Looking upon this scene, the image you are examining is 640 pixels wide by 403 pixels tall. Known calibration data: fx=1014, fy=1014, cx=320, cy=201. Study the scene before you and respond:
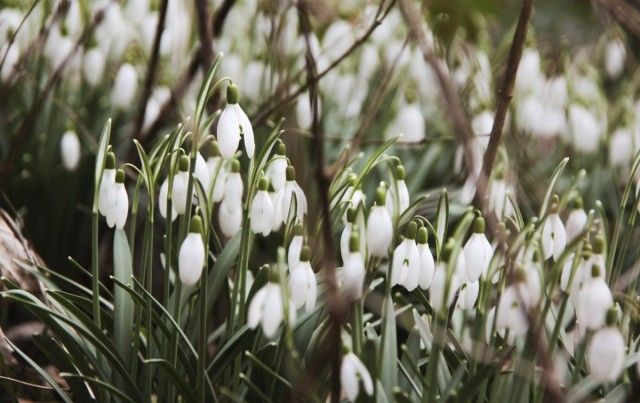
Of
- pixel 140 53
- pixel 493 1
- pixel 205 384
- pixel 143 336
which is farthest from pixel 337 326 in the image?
pixel 140 53

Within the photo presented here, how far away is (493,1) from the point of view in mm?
1261

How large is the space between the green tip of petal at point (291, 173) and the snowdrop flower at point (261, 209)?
8 centimetres

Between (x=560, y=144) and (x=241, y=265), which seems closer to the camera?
(x=241, y=265)

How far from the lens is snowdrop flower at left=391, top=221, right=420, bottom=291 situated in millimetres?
1980

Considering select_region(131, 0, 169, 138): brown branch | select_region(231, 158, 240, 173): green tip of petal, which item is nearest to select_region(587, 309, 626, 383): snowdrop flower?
select_region(231, 158, 240, 173): green tip of petal

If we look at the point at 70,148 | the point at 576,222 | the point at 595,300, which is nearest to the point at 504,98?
the point at 576,222

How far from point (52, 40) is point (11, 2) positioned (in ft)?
0.81

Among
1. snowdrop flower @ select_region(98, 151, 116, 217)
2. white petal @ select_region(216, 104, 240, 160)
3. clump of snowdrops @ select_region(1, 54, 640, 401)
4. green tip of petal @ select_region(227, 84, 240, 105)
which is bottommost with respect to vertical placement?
clump of snowdrops @ select_region(1, 54, 640, 401)

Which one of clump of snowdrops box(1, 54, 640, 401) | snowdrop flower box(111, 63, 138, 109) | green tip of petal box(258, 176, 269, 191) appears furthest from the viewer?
snowdrop flower box(111, 63, 138, 109)

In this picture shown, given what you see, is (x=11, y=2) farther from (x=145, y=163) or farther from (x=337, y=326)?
(x=337, y=326)

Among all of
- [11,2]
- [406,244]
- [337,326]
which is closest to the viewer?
[337,326]

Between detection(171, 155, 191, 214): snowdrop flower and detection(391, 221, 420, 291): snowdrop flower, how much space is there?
1.45ft

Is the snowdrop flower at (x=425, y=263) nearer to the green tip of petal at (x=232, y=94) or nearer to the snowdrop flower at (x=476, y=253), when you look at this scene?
the snowdrop flower at (x=476, y=253)

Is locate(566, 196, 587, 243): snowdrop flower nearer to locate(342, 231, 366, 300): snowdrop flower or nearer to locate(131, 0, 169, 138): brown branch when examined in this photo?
locate(342, 231, 366, 300): snowdrop flower
